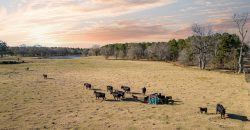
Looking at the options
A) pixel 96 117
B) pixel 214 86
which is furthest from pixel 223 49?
pixel 96 117

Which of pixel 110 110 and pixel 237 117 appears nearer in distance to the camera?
pixel 237 117

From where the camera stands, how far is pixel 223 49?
311 ft

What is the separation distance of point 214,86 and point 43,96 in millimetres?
28126

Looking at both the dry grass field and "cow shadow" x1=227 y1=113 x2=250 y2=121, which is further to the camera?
"cow shadow" x1=227 y1=113 x2=250 y2=121

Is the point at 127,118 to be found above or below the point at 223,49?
below

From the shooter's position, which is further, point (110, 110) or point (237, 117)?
point (110, 110)

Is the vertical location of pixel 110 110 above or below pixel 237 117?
above

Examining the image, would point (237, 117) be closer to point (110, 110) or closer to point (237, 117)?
point (237, 117)

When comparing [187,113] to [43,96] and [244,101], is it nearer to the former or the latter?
[244,101]

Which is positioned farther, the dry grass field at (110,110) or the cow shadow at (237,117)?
the cow shadow at (237,117)

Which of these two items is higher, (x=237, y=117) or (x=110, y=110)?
(x=110, y=110)

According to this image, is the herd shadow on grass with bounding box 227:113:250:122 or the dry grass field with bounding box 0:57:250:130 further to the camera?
the herd shadow on grass with bounding box 227:113:250:122

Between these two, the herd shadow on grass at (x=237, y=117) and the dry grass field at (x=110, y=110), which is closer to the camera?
the dry grass field at (x=110, y=110)

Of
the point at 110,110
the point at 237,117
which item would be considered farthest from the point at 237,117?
the point at 110,110
